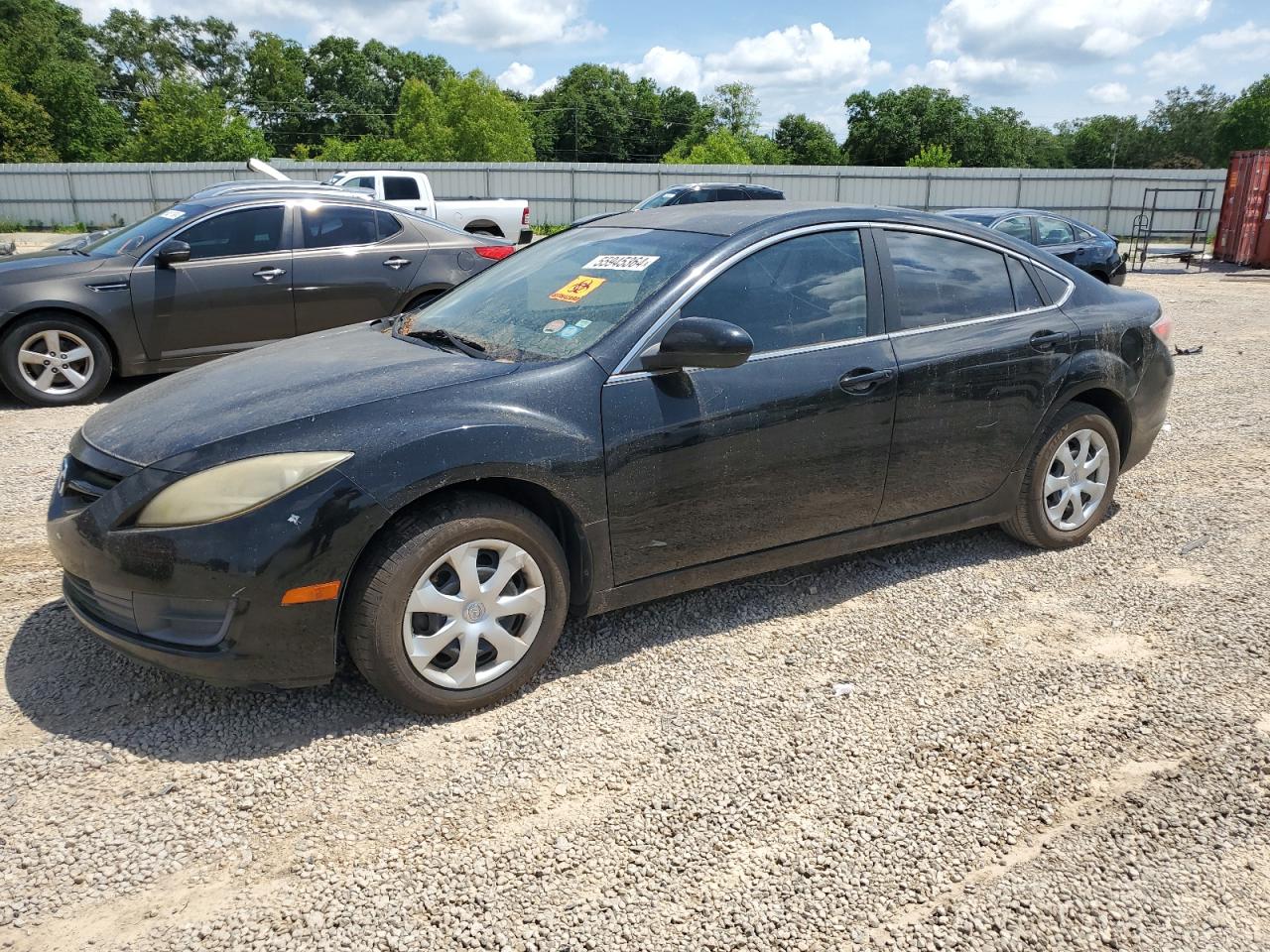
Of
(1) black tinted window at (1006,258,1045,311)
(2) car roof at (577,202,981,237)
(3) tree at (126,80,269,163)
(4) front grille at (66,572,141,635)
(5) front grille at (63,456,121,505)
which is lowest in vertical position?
(4) front grille at (66,572,141,635)

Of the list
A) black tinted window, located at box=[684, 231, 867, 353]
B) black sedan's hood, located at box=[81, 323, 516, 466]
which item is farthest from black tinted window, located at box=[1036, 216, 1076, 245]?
black sedan's hood, located at box=[81, 323, 516, 466]

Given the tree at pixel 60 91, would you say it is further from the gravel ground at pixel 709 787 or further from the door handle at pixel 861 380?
the door handle at pixel 861 380

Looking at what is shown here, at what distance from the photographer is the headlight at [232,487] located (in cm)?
285

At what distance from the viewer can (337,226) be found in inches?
331

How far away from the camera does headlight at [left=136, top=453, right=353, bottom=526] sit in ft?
9.36

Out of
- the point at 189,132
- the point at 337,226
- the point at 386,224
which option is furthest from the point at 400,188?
the point at 189,132

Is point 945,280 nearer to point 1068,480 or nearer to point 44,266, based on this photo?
point 1068,480

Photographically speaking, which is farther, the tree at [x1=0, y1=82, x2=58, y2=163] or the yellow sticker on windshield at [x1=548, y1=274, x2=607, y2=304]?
the tree at [x1=0, y1=82, x2=58, y2=163]

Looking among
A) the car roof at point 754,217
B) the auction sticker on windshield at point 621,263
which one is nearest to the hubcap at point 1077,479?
the car roof at point 754,217

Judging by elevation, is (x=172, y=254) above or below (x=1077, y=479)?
above

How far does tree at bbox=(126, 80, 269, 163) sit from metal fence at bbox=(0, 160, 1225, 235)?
42.5ft

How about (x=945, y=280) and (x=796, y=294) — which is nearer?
(x=796, y=294)

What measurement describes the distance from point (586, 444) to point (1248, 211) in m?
25.1

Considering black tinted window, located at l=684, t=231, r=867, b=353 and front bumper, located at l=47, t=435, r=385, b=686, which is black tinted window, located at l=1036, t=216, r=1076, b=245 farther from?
front bumper, located at l=47, t=435, r=385, b=686
